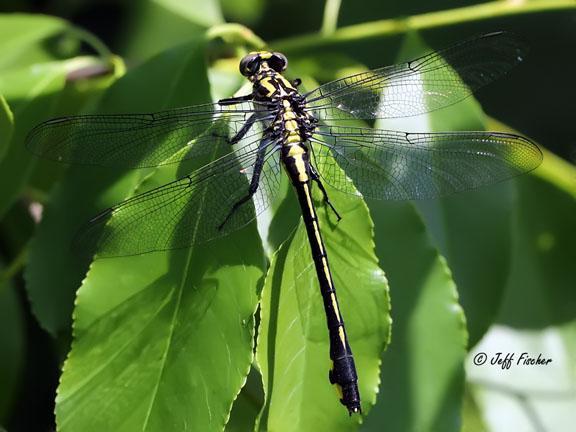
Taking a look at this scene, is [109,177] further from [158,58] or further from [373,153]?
[373,153]

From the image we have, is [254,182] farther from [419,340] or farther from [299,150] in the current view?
[419,340]

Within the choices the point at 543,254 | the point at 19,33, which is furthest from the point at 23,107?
the point at 543,254

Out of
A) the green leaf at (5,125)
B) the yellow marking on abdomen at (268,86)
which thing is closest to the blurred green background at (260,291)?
the green leaf at (5,125)

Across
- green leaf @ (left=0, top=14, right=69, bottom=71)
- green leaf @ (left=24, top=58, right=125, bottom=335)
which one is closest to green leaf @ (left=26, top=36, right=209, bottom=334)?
green leaf @ (left=24, top=58, right=125, bottom=335)

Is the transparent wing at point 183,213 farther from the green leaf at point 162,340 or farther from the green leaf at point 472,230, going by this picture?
the green leaf at point 472,230

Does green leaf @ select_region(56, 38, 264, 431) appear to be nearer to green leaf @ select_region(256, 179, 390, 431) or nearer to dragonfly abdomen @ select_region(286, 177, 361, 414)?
green leaf @ select_region(256, 179, 390, 431)

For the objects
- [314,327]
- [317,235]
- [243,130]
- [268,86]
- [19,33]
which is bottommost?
[314,327]
